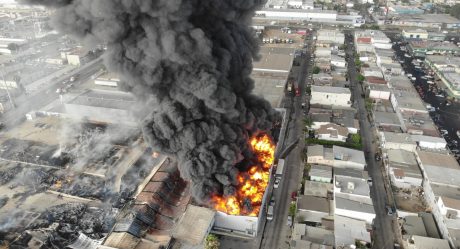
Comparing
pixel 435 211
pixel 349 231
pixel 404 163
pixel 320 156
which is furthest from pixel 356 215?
pixel 404 163

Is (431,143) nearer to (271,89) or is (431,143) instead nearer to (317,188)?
(317,188)

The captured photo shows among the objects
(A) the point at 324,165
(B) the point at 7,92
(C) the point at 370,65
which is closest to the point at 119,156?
(A) the point at 324,165

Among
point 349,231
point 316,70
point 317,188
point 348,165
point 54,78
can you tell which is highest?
point 316,70

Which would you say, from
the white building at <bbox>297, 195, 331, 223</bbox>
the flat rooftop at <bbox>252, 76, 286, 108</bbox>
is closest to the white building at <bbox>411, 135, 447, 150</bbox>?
the white building at <bbox>297, 195, 331, 223</bbox>

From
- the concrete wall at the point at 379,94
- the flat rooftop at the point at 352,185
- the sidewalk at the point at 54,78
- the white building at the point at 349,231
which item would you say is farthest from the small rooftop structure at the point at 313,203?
the sidewalk at the point at 54,78

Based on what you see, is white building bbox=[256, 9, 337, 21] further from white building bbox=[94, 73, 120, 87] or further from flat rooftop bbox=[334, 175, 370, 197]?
flat rooftop bbox=[334, 175, 370, 197]

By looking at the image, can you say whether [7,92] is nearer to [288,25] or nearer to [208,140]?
[208,140]

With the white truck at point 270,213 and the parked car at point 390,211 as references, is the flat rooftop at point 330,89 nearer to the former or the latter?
the parked car at point 390,211
